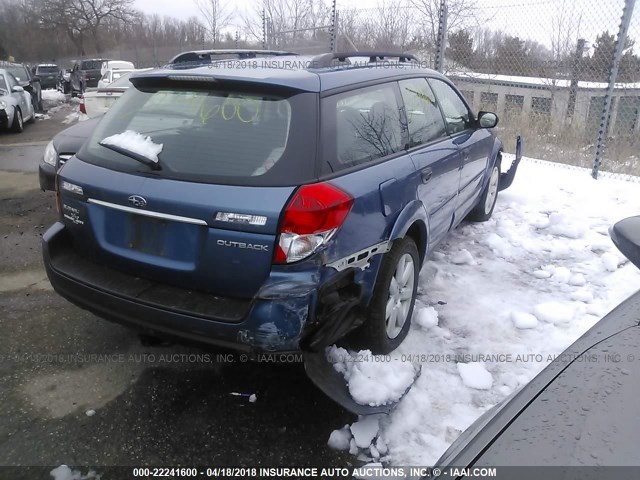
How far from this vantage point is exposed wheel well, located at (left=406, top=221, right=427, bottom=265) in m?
3.27

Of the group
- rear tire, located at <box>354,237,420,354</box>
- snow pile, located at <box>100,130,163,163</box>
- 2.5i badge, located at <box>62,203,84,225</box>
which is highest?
snow pile, located at <box>100,130,163,163</box>

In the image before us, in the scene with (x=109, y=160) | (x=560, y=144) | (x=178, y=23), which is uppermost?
(x=178, y=23)

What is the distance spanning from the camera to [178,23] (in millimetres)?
41875

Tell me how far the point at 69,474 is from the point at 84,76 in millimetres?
26742

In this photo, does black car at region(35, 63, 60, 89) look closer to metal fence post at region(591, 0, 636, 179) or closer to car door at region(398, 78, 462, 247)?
metal fence post at region(591, 0, 636, 179)

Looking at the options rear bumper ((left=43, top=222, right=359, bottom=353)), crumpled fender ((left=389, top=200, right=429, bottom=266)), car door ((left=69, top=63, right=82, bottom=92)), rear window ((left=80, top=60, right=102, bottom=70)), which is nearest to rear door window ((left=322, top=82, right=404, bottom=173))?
crumpled fender ((left=389, top=200, right=429, bottom=266))

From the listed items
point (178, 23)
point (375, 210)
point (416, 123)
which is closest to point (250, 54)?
point (416, 123)

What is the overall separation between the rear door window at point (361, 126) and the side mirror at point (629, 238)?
127 cm

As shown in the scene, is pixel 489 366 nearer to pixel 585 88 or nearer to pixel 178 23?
pixel 585 88

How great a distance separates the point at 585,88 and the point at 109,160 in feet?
29.7

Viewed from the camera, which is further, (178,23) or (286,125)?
(178,23)

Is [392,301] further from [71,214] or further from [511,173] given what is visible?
[511,173]

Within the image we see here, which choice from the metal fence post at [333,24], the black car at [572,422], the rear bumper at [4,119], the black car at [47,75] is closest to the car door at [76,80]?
the black car at [47,75]

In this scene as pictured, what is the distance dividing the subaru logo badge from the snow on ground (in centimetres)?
151
